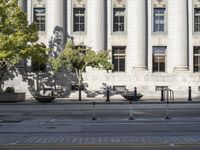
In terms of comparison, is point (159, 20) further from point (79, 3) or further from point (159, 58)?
point (79, 3)

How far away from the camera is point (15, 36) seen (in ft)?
136

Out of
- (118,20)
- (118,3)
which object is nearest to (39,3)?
(118,3)

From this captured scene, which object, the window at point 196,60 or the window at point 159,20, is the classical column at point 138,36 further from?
the window at point 196,60

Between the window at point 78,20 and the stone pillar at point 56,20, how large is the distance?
135 centimetres

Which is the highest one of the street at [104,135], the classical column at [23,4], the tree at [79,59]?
the classical column at [23,4]

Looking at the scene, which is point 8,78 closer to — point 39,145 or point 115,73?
point 115,73

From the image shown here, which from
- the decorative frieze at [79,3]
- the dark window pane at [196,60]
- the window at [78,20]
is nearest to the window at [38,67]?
the window at [78,20]

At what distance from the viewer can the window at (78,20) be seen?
52.0 metres

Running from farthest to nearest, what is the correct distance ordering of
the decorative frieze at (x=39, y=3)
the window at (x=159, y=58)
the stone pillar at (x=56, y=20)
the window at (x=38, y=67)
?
the window at (x=159, y=58) < the decorative frieze at (x=39, y=3) < the window at (x=38, y=67) < the stone pillar at (x=56, y=20)

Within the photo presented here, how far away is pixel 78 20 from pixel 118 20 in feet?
13.5

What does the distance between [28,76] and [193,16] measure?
58.3 feet

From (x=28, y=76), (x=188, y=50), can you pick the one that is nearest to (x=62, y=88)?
(x=28, y=76)

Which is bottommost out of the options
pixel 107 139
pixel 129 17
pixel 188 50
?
pixel 107 139

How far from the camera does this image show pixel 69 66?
4547cm
